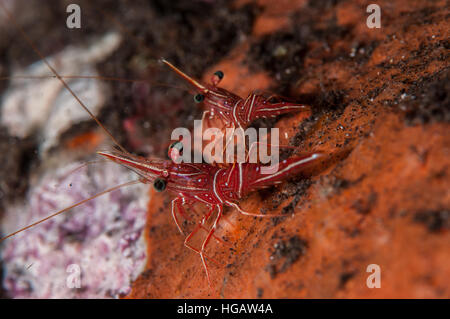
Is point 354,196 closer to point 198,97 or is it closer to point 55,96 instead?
point 198,97

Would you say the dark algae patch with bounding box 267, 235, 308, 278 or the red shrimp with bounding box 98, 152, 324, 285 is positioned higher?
the red shrimp with bounding box 98, 152, 324, 285

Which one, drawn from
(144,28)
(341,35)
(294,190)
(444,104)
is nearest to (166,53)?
(144,28)

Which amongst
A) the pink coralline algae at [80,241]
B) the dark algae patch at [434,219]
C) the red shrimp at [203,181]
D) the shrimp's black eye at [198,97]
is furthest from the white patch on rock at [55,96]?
the dark algae patch at [434,219]

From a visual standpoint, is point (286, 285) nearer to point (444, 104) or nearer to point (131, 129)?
point (444, 104)

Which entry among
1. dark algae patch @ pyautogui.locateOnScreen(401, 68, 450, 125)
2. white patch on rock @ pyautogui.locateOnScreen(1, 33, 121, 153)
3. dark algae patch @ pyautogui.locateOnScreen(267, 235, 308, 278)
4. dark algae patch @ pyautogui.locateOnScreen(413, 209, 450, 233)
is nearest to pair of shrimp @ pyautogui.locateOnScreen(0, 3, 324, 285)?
dark algae patch @ pyautogui.locateOnScreen(267, 235, 308, 278)

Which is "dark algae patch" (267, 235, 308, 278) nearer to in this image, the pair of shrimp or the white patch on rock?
the pair of shrimp

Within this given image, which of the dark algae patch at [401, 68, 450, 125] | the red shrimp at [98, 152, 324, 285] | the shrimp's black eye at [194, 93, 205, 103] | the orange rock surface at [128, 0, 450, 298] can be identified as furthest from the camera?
the shrimp's black eye at [194, 93, 205, 103]
